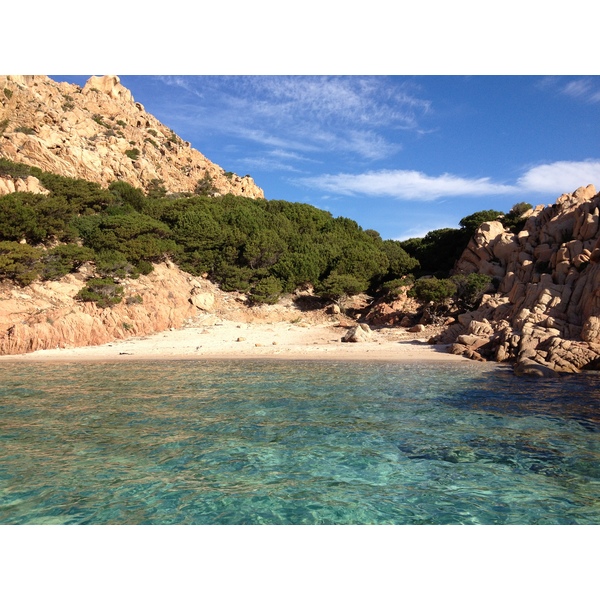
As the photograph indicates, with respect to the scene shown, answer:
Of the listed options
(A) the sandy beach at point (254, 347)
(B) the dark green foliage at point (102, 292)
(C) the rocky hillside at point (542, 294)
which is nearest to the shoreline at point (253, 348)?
(A) the sandy beach at point (254, 347)

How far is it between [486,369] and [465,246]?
66.1 feet

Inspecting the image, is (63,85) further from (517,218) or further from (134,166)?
(517,218)

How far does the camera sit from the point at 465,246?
3269 centimetres

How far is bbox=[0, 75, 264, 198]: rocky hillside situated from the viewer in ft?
124

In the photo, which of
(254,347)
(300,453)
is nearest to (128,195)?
(254,347)

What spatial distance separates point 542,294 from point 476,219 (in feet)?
50.3

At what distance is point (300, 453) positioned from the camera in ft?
20.7

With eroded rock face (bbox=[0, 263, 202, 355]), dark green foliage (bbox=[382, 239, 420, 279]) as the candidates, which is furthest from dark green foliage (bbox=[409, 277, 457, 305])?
eroded rock face (bbox=[0, 263, 202, 355])

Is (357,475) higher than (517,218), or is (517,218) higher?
(517,218)

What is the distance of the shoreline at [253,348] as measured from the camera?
18.1m

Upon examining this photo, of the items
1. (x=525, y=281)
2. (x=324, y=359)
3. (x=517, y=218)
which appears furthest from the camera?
(x=517, y=218)

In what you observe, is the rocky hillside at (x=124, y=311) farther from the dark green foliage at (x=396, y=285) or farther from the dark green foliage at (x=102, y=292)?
the dark green foliage at (x=396, y=285)
